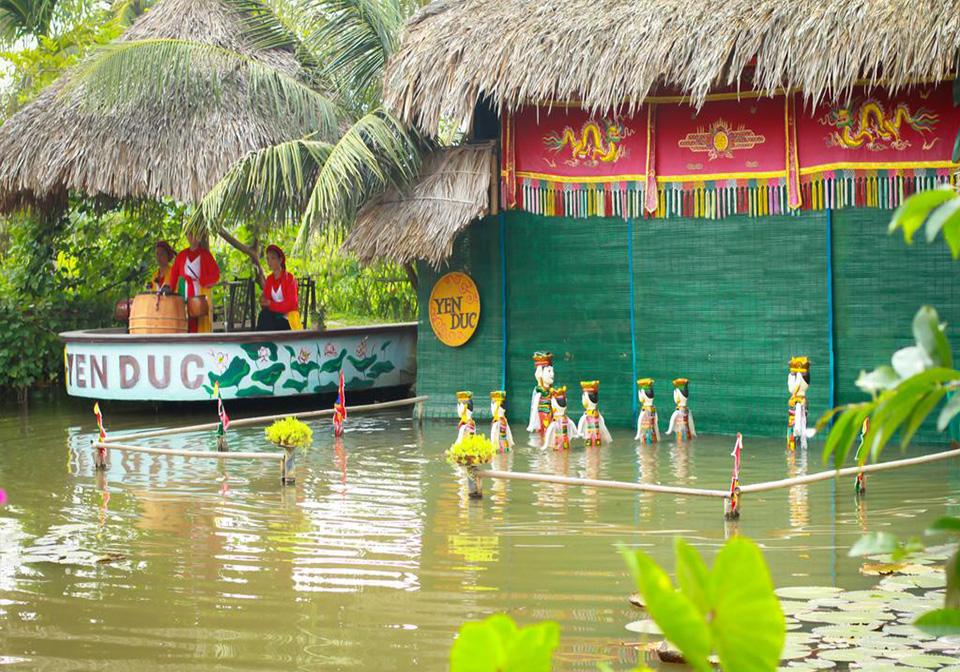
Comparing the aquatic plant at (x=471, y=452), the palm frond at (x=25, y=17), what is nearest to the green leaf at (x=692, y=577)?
the aquatic plant at (x=471, y=452)

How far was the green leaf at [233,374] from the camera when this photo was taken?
11.6 metres

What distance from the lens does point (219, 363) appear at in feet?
38.2

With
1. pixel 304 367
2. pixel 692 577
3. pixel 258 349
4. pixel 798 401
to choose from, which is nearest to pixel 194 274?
pixel 258 349

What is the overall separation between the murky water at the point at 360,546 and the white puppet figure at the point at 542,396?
2.02 ft

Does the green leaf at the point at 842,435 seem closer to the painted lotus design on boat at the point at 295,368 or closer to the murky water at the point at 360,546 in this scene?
the murky water at the point at 360,546

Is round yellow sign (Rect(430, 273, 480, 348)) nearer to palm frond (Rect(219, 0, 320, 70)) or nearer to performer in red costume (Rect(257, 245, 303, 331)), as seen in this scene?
performer in red costume (Rect(257, 245, 303, 331))

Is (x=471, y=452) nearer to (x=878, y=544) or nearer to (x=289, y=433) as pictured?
(x=289, y=433)

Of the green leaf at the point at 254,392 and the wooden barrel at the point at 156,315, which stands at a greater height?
the wooden barrel at the point at 156,315

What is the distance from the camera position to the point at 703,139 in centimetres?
997

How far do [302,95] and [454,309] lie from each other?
2.63 metres

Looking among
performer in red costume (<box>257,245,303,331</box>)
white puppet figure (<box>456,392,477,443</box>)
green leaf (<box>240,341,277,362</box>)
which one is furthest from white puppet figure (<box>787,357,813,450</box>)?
performer in red costume (<box>257,245,303,331</box>)

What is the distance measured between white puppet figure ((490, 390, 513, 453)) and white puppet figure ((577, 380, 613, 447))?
58cm

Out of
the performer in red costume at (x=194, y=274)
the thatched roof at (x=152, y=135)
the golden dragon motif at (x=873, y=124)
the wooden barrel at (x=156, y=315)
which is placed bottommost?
the wooden barrel at (x=156, y=315)

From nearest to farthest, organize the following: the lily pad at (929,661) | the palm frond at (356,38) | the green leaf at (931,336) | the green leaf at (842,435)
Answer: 1. the green leaf at (931,336)
2. the green leaf at (842,435)
3. the lily pad at (929,661)
4. the palm frond at (356,38)
